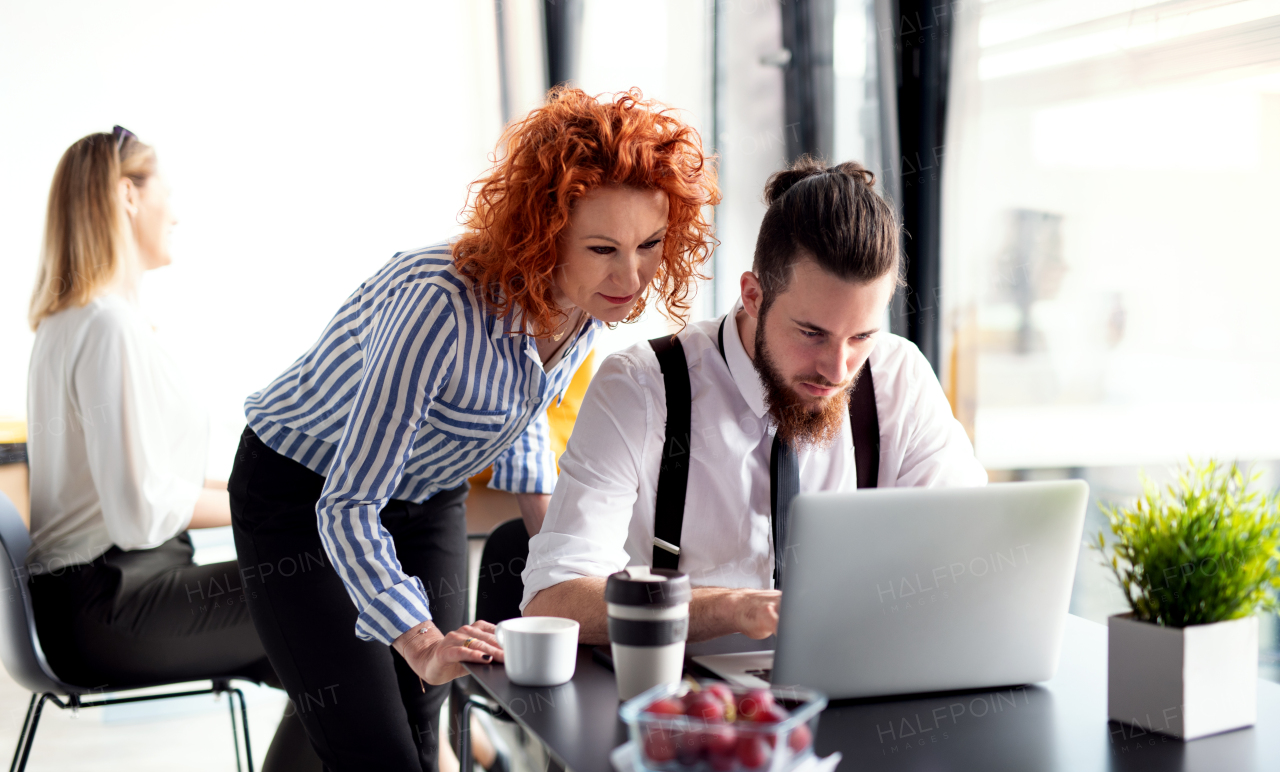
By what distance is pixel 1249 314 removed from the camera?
190 centimetres

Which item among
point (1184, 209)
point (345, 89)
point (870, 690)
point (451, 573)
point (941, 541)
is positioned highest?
point (345, 89)

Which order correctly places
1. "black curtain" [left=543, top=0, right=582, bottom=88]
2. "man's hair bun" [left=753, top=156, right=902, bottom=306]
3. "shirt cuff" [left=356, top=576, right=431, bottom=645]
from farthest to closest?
"black curtain" [left=543, top=0, right=582, bottom=88]
"man's hair bun" [left=753, top=156, right=902, bottom=306]
"shirt cuff" [left=356, top=576, right=431, bottom=645]

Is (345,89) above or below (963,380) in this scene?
above

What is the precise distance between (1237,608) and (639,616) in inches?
21.1

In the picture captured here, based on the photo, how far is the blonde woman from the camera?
1918 millimetres

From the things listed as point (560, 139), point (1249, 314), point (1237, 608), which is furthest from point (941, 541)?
point (1249, 314)

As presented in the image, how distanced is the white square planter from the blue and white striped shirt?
777 millimetres

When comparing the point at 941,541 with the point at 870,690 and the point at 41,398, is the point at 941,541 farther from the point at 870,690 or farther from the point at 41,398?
the point at 41,398

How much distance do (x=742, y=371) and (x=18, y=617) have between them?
1340mm

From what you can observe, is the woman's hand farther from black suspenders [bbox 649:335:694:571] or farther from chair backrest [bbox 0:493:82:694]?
chair backrest [bbox 0:493:82:694]

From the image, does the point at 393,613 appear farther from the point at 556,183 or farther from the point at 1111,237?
the point at 1111,237

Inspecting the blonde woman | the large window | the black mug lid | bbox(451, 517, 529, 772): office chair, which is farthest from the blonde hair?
the large window

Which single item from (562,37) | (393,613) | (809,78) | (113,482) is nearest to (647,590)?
(393,613)

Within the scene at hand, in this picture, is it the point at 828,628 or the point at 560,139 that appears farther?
the point at 560,139
